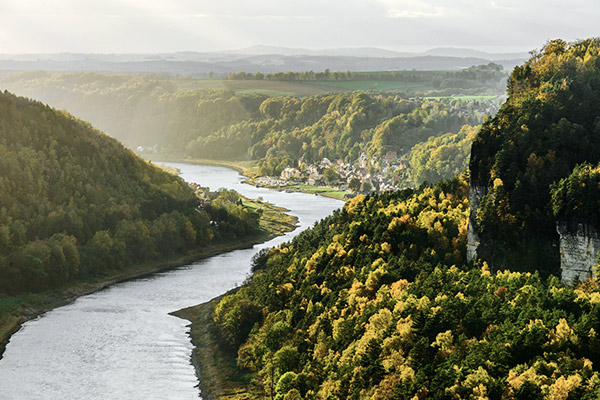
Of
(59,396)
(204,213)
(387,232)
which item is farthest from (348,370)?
(204,213)

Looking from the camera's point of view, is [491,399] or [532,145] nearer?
[491,399]

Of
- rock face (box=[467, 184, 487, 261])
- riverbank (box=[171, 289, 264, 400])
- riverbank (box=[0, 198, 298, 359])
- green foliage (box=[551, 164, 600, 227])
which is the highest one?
green foliage (box=[551, 164, 600, 227])

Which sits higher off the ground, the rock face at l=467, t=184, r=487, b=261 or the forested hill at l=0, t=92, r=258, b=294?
the rock face at l=467, t=184, r=487, b=261

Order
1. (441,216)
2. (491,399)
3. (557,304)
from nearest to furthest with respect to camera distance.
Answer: (491,399)
(557,304)
(441,216)

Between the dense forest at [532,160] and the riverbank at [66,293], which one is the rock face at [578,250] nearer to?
the dense forest at [532,160]

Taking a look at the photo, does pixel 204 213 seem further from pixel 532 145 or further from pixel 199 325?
pixel 532 145

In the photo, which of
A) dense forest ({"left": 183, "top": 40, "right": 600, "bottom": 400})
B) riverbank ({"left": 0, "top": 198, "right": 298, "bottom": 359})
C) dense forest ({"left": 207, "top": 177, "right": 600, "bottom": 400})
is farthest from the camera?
riverbank ({"left": 0, "top": 198, "right": 298, "bottom": 359})

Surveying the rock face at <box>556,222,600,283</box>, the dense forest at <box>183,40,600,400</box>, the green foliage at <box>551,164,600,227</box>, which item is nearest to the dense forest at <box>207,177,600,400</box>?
the dense forest at <box>183,40,600,400</box>

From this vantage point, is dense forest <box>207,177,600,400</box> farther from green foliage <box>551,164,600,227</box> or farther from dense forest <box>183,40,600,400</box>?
green foliage <box>551,164,600,227</box>
